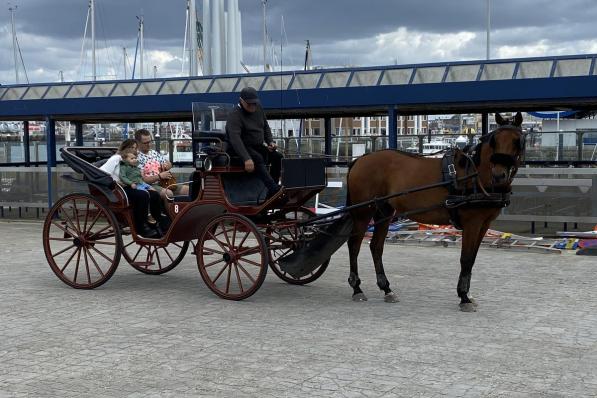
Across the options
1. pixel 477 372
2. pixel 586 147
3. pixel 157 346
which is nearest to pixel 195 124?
pixel 157 346

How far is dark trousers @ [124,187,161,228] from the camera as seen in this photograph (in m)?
9.16

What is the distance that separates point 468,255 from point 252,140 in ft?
9.18

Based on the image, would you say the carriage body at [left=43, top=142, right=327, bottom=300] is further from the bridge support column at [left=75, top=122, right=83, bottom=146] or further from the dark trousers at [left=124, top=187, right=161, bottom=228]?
the bridge support column at [left=75, top=122, right=83, bottom=146]

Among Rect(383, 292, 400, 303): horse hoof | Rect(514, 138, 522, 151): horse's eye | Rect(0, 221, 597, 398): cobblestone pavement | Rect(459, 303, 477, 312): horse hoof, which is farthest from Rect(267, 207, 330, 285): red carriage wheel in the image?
Rect(514, 138, 522, 151): horse's eye

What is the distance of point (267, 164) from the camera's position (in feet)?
29.4

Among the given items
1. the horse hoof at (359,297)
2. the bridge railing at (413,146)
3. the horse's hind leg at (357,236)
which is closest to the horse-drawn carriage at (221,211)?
the horse's hind leg at (357,236)

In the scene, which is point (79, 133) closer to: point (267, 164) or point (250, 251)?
point (267, 164)

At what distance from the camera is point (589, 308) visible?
8000 mm

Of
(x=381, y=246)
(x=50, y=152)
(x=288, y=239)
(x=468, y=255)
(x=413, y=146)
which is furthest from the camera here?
(x=413, y=146)

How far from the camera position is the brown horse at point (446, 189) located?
24.6 ft

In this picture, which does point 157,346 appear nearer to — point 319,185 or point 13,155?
point 319,185

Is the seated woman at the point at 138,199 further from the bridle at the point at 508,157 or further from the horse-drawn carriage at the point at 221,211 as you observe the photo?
the bridle at the point at 508,157

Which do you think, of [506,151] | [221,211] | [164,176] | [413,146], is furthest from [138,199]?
[413,146]

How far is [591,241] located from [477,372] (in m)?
7.47
